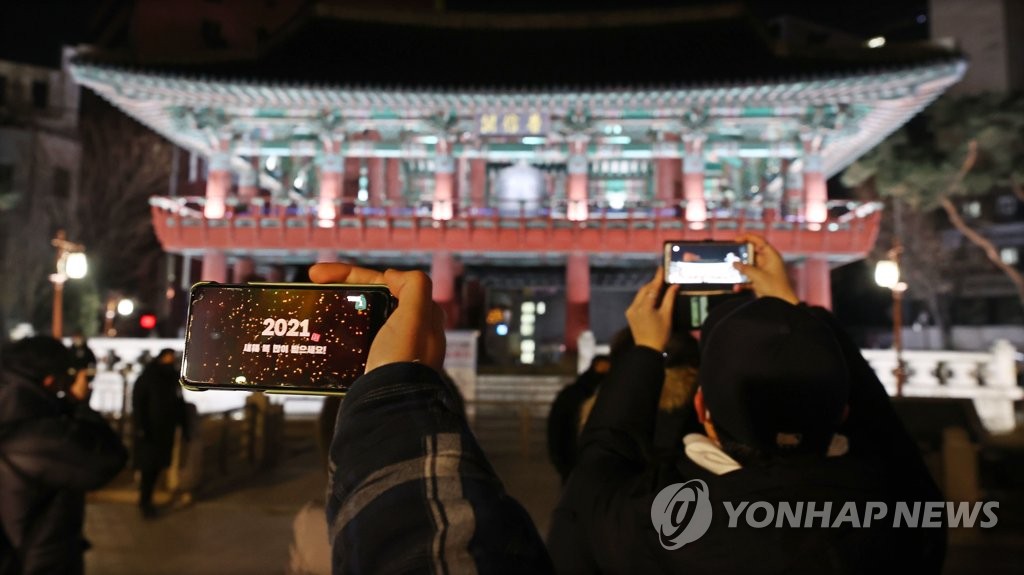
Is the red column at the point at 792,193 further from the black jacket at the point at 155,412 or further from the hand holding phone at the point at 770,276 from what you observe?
the hand holding phone at the point at 770,276

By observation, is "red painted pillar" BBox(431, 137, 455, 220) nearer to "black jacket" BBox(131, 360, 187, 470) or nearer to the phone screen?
"black jacket" BBox(131, 360, 187, 470)

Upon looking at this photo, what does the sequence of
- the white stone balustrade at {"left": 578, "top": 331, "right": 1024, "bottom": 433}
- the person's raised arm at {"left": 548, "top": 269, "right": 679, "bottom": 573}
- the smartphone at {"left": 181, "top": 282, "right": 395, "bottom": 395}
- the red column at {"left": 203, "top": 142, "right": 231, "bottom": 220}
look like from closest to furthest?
the smartphone at {"left": 181, "top": 282, "right": 395, "bottom": 395}, the person's raised arm at {"left": 548, "top": 269, "right": 679, "bottom": 573}, the white stone balustrade at {"left": 578, "top": 331, "right": 1024, "bottom": 433}, the red column at {"left": 203, "top": 142, "right": 231, "bottom": 220}

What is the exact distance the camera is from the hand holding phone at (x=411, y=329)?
87cm

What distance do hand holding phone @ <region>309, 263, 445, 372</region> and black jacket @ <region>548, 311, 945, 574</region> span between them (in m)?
0.61

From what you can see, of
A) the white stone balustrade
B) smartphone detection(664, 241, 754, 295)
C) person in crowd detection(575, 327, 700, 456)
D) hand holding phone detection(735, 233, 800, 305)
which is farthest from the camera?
the white stone balustrade

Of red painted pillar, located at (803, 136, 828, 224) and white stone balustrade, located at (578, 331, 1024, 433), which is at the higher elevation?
red painted pillar, located at (803, 136, 828, 224)

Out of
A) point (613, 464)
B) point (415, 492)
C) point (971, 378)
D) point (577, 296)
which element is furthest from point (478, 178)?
point (415, 492)

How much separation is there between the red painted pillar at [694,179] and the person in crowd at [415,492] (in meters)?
14.5

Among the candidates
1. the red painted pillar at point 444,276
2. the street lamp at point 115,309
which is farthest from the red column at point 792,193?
the street lamp at point 115,309

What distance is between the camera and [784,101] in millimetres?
14133

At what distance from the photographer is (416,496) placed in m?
0.73
